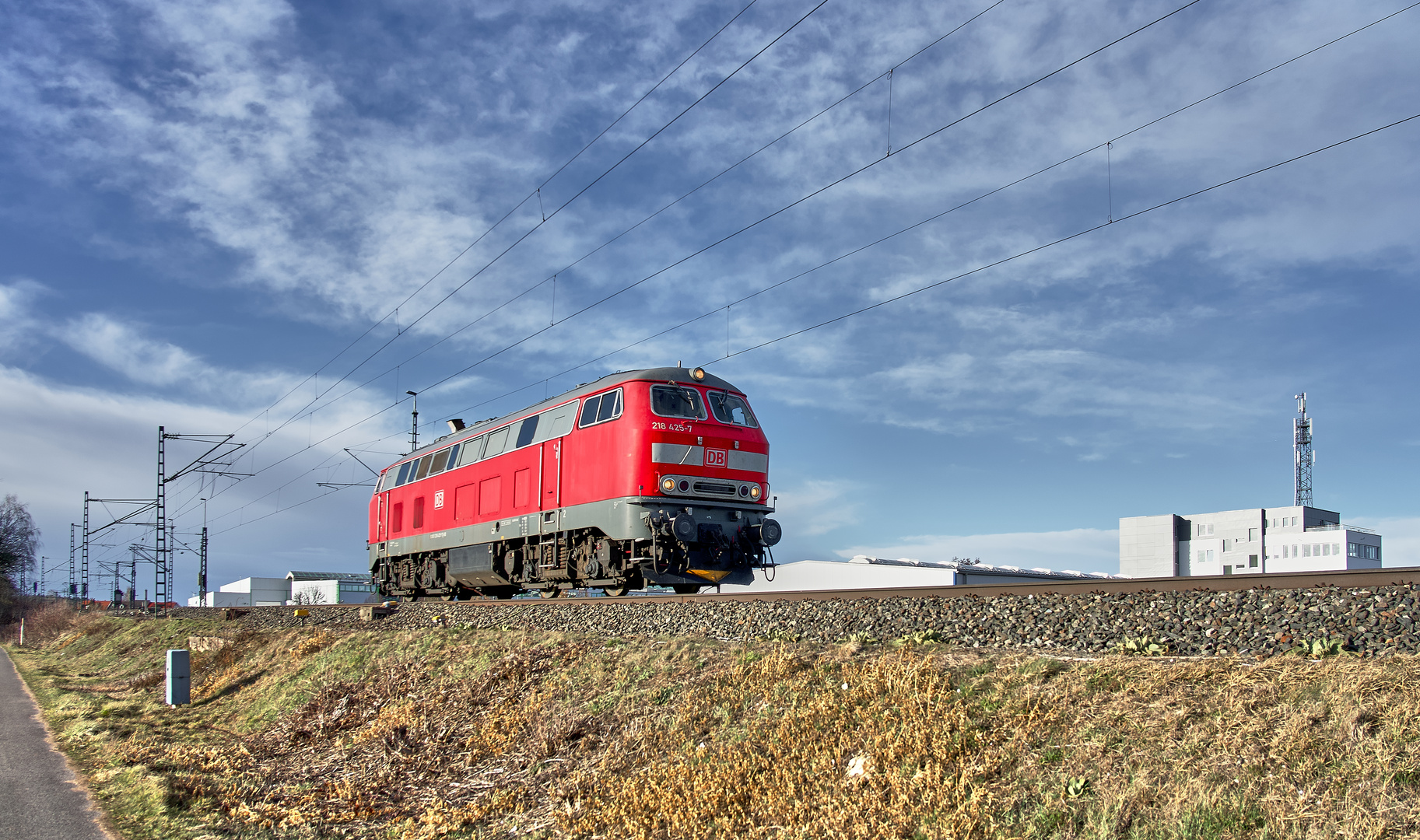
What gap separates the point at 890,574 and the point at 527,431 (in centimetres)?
2677

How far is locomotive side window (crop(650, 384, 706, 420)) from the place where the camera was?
17.2m

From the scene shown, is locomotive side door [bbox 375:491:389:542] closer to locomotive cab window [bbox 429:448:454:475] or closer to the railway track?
locomotive cab window [bbox 429:448:454:475]

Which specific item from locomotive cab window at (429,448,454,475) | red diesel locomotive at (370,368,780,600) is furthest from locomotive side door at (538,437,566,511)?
locomotive cab window at (429,448,454,475)

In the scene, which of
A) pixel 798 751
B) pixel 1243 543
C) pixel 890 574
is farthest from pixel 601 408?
pixel 1243 543

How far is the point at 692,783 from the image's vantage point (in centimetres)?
710

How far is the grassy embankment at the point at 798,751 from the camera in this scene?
5.24 meters

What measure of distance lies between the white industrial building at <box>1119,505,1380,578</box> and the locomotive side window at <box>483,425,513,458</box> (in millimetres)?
59648

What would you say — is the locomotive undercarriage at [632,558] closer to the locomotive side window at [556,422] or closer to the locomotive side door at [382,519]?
the locomotive side window at [556,422]

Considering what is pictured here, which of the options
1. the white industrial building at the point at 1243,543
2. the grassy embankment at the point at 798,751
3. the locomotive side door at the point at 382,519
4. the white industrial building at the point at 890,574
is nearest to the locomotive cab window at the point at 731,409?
the grassy embankment at the point at 798,751

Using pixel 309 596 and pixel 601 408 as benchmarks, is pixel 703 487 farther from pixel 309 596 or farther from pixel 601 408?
pixel 309 596

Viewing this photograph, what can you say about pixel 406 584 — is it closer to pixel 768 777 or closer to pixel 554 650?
pixel 554 650

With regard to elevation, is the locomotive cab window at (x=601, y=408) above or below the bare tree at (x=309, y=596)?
above

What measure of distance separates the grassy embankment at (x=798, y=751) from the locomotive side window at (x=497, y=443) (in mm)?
7707

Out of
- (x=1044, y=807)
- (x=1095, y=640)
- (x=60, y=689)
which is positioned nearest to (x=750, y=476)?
(x=1095, y=640)
